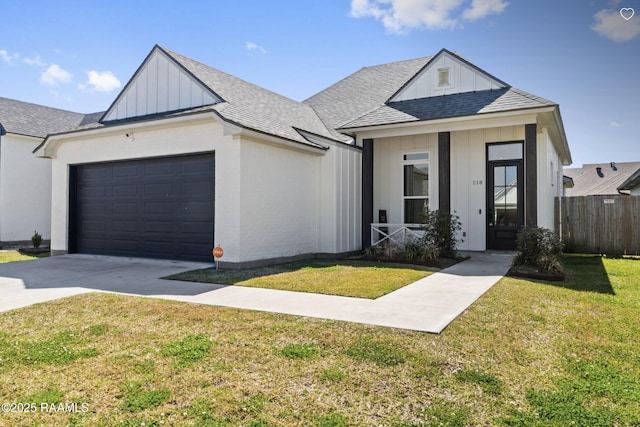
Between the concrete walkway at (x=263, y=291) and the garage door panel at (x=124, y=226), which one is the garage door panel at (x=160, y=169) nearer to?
the garage door panel at (x=124, y=226)

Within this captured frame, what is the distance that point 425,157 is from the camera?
41.7 ft

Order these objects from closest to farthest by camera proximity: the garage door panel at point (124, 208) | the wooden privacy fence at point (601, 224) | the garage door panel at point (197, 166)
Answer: the garage door panel at point (197, 166) < the garage door panel at point (124, 208) < the wooden privacy fence at point (601, 224)

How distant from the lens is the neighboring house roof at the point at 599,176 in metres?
37.5

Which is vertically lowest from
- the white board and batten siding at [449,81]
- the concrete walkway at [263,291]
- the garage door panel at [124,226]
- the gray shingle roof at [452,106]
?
the concrete walkway at [263,291]

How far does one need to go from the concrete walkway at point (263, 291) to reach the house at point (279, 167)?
55.8 inches

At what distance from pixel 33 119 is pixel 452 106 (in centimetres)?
1679

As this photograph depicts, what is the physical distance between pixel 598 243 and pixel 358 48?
985 cm

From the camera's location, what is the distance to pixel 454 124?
10992 millimetres

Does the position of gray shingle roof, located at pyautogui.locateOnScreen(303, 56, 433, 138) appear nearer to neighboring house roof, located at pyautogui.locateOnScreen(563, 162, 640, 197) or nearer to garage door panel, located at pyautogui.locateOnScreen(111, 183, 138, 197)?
garage door panel, located at pyautogui.locateOnScreen(111, 183, 138, 197)

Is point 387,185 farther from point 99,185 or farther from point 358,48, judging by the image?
point 99,185

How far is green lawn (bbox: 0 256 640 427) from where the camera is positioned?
9.14 ft

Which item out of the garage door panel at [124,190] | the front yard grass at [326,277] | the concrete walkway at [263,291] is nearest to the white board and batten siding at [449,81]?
the concrete walkway at [263,291]

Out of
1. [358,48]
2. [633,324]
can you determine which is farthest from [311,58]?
[633,324]

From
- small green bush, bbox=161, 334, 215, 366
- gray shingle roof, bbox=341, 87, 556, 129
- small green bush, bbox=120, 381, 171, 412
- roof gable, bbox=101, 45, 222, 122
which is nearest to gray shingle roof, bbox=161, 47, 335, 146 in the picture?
roof gable, bbox=101, 45, 222, 122
